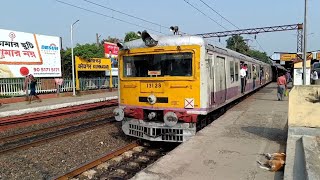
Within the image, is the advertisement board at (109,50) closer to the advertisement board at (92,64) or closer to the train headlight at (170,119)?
the advertisement board at (92,64)

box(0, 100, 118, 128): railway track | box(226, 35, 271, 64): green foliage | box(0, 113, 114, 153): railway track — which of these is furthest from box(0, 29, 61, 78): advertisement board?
box(226, 35, 271, 64): green foliage

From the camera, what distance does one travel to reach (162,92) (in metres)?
8.12

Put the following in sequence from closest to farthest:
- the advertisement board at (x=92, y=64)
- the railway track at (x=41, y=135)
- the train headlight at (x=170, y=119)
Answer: the train headlight at (x=170, y=119), the railway track at (x=41, y=135), the advertisement board at (x=92, y=64)

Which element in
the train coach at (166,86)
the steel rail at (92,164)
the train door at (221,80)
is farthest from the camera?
the train door at (221,80)

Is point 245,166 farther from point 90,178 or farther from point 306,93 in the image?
point 90,178

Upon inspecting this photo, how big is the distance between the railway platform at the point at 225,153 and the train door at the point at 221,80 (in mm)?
763

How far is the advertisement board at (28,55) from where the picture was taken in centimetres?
1905

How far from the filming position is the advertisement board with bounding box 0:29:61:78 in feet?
62.5

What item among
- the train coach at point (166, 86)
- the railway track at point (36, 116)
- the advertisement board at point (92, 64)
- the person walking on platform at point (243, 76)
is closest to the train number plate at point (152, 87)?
the train coach at point (166, 86)

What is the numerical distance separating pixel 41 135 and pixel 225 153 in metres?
6.38

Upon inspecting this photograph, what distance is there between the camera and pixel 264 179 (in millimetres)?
A: 4902

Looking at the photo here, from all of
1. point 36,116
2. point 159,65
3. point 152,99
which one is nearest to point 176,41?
point 159,65

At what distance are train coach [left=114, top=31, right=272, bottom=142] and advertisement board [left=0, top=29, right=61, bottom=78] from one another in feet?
41.7

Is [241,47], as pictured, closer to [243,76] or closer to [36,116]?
[243,76]
